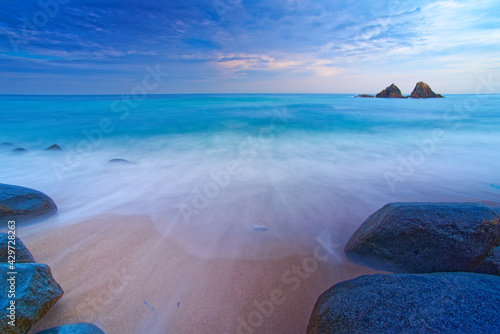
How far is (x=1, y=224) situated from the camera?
408 cm

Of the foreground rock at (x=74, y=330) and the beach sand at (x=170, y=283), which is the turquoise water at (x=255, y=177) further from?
the foreground rock at (x=74, y=330)

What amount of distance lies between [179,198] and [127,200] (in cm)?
117

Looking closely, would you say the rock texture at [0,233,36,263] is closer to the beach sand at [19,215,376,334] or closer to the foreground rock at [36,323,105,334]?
the beach sand at [19,215,376,334]

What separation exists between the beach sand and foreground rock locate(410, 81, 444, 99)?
6870 cm

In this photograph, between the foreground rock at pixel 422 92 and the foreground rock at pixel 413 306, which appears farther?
the foreground rock at pixel 422 92

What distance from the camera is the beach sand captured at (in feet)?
8.68

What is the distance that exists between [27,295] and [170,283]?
143 centimetres

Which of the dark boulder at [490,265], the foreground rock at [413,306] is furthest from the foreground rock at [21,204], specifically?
the dark boulder at [490,265]

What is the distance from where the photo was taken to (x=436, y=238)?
294 centimetres

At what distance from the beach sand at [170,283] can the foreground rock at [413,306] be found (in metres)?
0.65

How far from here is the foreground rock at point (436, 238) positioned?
2900 millimetres

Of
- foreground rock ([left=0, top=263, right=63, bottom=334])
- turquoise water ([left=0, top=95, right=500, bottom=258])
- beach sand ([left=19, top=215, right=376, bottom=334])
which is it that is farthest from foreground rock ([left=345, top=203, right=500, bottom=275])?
foreground rock ([left=0, top=263, right=63, bottom=334])

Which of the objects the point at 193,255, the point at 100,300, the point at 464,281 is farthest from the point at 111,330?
the point at 464,281

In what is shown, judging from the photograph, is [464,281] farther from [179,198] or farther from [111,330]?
[179,198]
